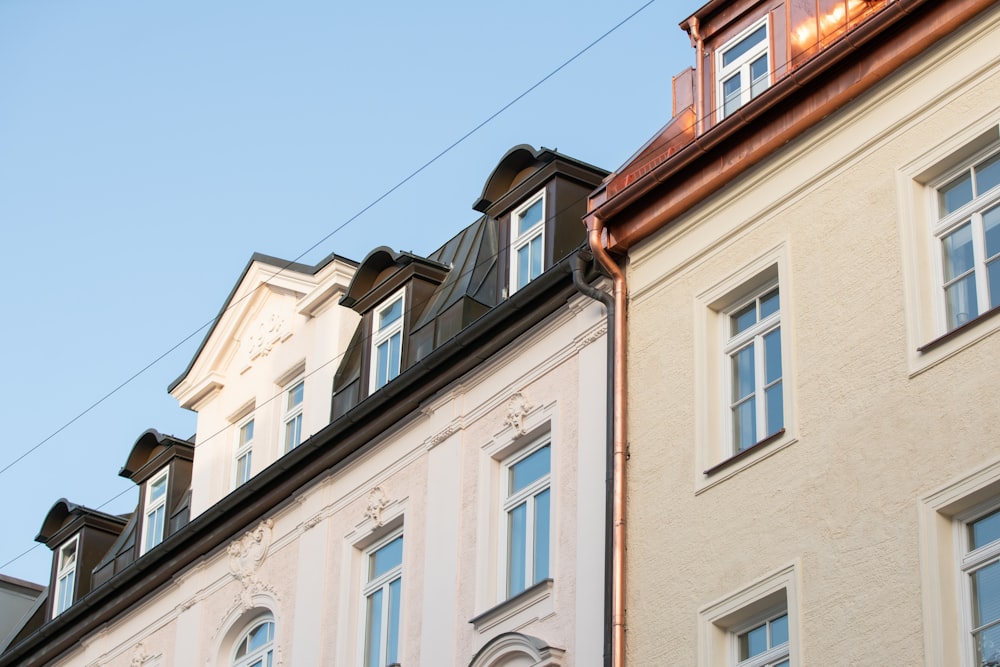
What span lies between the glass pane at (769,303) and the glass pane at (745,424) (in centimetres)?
92

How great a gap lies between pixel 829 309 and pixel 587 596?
13.6 ft

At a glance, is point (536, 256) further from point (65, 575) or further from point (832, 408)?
point (65, 575)

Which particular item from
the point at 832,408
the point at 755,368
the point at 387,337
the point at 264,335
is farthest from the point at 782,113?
the point at 264,335

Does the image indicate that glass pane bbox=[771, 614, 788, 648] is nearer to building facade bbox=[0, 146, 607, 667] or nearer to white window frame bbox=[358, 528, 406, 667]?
building facade bbox=[0, 146, 607, 667]

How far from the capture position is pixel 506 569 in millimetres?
22359

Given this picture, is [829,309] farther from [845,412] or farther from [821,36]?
[821,36]

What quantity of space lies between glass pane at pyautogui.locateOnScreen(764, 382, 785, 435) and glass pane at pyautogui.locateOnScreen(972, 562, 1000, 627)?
3170 millimetres

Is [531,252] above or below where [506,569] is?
above

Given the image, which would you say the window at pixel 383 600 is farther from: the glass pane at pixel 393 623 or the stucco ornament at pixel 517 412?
the stucco ornament at pixel 517 412

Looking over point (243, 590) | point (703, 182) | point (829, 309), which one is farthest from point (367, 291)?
point (829, 309)

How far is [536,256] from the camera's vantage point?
2402 cm

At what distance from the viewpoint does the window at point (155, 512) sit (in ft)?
102

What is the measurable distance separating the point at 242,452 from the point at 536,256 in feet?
24.5

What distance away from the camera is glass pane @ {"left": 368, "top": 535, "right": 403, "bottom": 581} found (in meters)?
24.7
